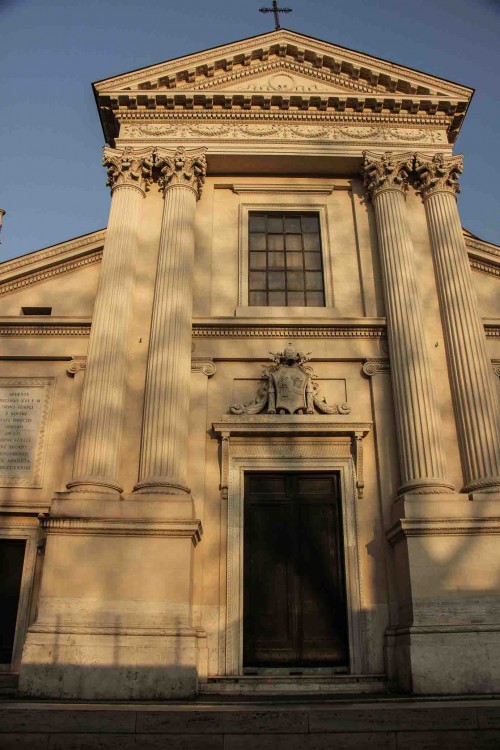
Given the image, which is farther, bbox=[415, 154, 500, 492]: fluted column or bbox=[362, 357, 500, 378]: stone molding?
bbox=[362, 357, 500, 378]: stone molding

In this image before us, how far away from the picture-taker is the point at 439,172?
1485cm

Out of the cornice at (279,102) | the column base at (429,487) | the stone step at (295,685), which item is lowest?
the stone step at (295,685)

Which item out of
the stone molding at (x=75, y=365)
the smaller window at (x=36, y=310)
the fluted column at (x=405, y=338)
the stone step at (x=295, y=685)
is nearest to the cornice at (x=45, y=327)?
the stone molding at (x=75, y=365)

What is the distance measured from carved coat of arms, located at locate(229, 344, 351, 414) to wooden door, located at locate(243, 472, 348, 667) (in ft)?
4.20

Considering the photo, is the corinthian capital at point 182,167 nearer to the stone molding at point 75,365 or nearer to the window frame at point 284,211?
the window frame at point 284,211

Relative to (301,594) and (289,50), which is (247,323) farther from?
(289,50)

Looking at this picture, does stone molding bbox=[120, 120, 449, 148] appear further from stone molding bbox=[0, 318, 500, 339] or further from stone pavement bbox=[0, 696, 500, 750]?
stone pavement bbox=[0, 696, 500, 750]

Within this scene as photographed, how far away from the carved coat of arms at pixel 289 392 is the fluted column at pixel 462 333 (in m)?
2.32

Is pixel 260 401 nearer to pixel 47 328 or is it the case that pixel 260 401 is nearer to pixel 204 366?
pixel 204 366

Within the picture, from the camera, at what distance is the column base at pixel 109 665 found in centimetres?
958

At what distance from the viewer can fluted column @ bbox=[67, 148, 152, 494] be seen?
11727 mm

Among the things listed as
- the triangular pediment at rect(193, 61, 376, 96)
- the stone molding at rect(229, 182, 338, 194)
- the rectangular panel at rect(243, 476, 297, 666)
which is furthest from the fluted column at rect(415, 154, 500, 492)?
the rectangular panel at rect(243, 476, 297, 666)

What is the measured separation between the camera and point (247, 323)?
13531 millimetres

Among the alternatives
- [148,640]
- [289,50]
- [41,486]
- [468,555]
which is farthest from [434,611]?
[289,50]
